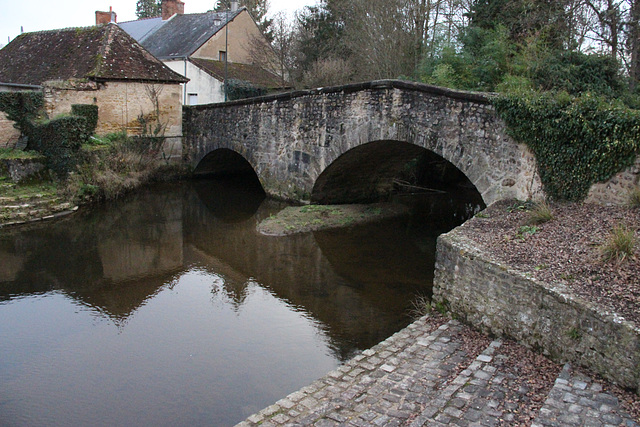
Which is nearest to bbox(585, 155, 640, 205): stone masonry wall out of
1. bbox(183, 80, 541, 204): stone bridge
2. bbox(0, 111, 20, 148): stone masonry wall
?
bbox(183, 80, 541, 204): stone bridge

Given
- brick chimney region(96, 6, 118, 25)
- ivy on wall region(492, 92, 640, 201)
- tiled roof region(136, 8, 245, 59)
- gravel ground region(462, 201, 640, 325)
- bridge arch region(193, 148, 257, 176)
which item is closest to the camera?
gravel ground region(462, 201, 640, 325)

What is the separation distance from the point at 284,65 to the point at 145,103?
338 inches

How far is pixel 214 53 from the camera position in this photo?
26828mm

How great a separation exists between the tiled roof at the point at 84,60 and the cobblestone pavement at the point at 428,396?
1564 cm

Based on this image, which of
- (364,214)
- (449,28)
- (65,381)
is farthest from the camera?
(449,28)

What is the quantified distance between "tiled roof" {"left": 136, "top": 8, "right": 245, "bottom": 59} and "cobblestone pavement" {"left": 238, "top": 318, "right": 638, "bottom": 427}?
23.2 meters

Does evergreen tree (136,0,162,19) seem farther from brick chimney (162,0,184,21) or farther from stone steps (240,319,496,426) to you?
stone steps (240,319,496,426)

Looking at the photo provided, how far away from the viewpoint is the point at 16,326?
777 centimetres

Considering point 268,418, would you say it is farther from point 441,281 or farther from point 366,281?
point 366,281

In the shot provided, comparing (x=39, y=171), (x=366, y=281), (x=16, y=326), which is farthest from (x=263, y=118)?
(x=16, y=326)

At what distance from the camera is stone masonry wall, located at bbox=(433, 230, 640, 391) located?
4.81 metres

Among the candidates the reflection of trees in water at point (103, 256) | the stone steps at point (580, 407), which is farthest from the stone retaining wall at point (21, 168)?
the stone steps at point (580, 407)

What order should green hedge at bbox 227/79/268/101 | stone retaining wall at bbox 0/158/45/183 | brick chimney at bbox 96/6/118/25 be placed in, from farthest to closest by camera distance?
brick chimney at bbox 96/6/118/25 < green hedge at bbox 227/79/268/101 < stone retaining wall at bbox 0/158/45/183

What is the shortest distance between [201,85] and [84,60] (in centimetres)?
766
